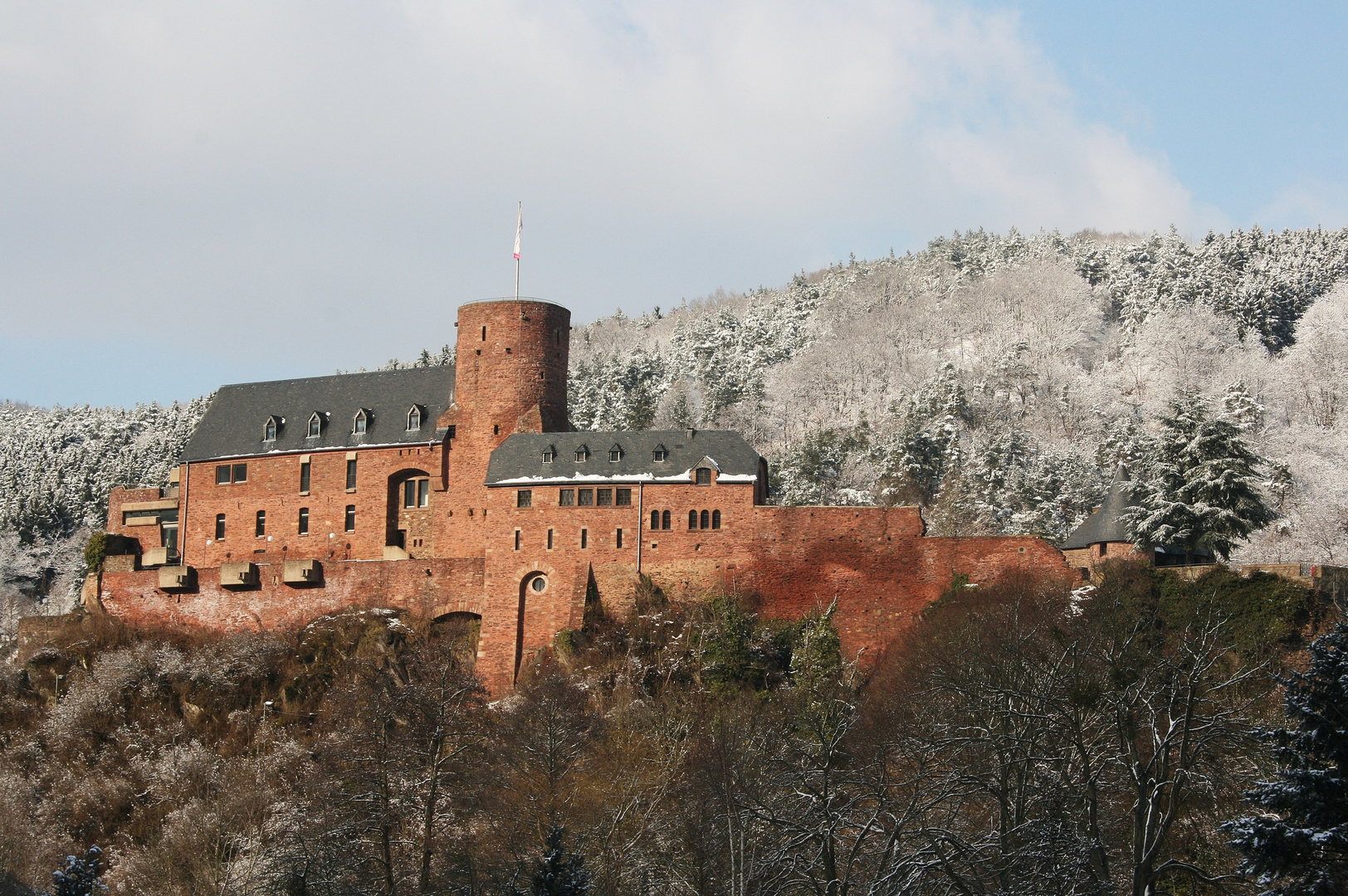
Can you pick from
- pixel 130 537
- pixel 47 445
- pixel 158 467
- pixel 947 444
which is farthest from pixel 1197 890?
pixel 47 445

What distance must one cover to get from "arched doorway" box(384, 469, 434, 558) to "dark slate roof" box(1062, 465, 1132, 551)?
22.2 meters

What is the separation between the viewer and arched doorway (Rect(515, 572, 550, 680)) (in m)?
49.6

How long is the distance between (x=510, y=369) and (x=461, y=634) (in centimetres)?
985

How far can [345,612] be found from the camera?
52.3 meters

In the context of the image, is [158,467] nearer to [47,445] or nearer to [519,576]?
[47,445]

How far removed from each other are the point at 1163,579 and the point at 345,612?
87.7ft

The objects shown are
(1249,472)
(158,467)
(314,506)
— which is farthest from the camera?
(158,467)

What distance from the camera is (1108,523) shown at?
4800 centimetres

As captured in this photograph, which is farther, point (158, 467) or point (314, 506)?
point (158, 467)

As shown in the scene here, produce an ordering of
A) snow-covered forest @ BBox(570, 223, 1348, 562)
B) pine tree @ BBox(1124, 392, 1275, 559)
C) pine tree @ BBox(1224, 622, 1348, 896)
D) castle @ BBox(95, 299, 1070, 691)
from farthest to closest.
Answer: snow-covered forest @ BBox(570, 223, 1348, 562), castle @ BBox(95, 299, 1070, 691), pine tree @ BBox(1124, 392, 1275, 559), pine tree @ BBox(1224, 622, 1348, 896)

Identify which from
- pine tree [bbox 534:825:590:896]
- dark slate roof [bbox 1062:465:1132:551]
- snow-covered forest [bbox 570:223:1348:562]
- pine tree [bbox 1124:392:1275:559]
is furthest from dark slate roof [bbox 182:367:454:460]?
pine tree [bbox 534:825:590:896]

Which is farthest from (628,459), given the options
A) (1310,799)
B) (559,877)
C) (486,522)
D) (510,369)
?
(1310,799)

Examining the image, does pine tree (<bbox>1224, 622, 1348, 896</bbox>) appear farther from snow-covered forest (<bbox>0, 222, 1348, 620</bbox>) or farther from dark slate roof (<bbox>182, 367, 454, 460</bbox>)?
snow-covered forest (<bbox>0, 222, 1348, 620</bbox>)

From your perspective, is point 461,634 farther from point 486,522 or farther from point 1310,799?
point 1310,799
